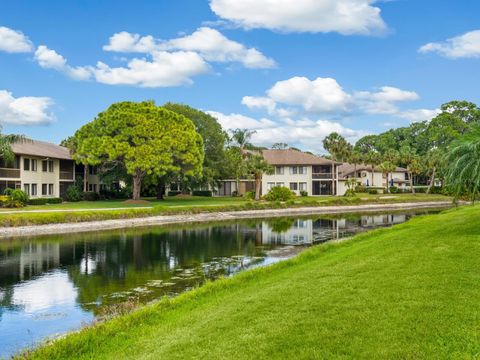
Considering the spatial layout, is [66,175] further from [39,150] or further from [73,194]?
[39,150]

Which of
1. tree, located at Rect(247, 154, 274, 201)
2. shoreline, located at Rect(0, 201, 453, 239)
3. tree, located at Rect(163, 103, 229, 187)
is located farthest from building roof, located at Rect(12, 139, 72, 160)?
tree, located at Rect(247, 154, 274, 201)

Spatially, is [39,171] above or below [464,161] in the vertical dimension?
above

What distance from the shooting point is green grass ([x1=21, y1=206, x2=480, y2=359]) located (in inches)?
277

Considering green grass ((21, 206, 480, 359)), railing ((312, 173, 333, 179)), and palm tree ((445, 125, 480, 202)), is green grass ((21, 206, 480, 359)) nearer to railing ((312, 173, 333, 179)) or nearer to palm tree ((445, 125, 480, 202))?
→ palm tree ((445, 125, 480, 202))

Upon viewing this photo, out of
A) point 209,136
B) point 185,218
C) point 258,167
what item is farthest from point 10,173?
point 258,167

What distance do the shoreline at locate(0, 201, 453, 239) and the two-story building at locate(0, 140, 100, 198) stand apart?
16.8 meters

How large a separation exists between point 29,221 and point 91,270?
17227 mm

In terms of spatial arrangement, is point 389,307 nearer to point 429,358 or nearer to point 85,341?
point 429,358

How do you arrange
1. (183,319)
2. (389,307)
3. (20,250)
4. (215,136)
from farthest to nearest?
(215,136)
(20,250)
(183,319)
(389,307)

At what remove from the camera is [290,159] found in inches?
3263

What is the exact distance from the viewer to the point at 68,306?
16547 mm

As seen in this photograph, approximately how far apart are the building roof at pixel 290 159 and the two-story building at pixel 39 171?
30.1 metres

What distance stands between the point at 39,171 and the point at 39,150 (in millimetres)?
2820

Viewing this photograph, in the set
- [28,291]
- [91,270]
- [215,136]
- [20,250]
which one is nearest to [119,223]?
[20,250]
